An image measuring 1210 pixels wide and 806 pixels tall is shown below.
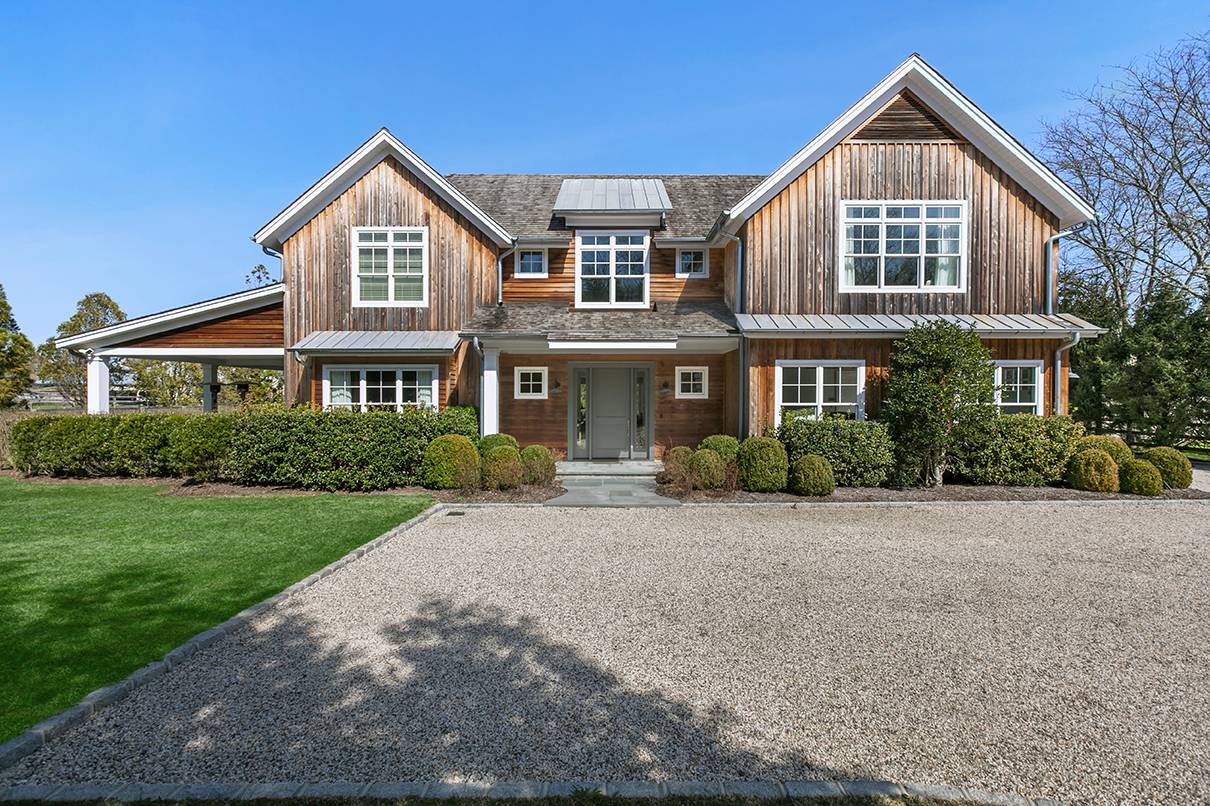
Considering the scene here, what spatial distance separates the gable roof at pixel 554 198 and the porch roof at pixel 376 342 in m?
3.91

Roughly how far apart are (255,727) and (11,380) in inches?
1359

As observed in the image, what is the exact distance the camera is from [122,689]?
3900 millimetres

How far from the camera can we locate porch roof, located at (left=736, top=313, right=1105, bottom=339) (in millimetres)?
13578

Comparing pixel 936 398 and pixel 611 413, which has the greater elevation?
pixel 936 398

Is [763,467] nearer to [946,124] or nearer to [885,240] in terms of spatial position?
[885,240]

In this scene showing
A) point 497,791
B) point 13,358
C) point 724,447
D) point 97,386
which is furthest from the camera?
point 13,358

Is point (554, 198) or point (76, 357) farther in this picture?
point (76, 357)

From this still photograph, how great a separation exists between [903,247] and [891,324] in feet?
7.60

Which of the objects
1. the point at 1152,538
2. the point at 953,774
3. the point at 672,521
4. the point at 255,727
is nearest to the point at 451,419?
the point at 672,521

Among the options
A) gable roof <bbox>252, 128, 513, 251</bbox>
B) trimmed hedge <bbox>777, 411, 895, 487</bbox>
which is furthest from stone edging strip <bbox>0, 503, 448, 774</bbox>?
gable roof <bbox>252, 128, 513, 251</bbox>

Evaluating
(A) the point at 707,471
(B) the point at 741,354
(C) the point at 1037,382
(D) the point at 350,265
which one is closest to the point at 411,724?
(A) the point at 707,471

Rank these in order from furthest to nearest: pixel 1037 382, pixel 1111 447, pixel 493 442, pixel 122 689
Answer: pixel 1037 382 < pixel 493 442 < pixel 1111 447 < pixel 122 689

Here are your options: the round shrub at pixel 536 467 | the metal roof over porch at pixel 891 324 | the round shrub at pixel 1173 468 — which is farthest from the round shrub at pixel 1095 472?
the round shrub at pixel 536 467

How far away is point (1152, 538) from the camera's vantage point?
8.76m
